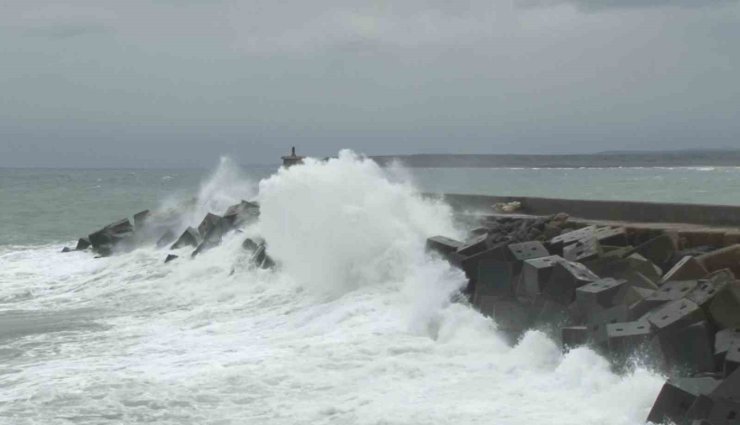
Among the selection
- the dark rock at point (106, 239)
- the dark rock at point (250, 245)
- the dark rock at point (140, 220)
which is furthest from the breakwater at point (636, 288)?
the dark rock at point (140, 220)

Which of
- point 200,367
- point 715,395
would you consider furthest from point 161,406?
point 715,395

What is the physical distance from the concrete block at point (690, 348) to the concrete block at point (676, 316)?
0.04 meters

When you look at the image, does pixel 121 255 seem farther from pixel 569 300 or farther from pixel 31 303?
pixel 569 300

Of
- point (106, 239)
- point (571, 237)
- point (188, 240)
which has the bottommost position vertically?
point (106, 239)

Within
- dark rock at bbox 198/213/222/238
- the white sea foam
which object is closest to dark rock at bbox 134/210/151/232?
dark rock at bbox 198/213/222/238

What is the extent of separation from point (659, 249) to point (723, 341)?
126 inches

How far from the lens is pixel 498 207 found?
54.1ft

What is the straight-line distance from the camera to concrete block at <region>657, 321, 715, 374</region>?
23.4ft

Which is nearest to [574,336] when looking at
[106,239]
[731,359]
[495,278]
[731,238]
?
[731,359]

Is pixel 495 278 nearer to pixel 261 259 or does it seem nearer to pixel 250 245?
pixel 261 259

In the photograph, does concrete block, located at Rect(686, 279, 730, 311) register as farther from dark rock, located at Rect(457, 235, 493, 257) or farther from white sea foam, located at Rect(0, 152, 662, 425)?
dark rock, located at Rect(457, 235, 493, 257)

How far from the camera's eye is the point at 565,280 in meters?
9.20

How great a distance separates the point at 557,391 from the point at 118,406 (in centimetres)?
349

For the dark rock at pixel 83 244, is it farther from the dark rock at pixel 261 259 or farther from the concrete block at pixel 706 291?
the concrete block at pixel 706 291
